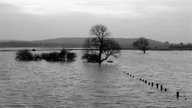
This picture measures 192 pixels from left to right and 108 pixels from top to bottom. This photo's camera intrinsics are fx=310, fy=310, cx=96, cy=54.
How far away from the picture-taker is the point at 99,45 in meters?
93.8

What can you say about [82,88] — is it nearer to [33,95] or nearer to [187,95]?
[33,95]

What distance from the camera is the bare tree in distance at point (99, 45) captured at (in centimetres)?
9281

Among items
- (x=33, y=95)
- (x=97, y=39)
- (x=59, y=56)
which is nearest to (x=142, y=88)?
(x=33, y=95)

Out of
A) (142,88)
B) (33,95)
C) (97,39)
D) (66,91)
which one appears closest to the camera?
(33,95)

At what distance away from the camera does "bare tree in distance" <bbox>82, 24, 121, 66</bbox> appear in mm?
92812

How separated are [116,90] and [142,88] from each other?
16.0 ft

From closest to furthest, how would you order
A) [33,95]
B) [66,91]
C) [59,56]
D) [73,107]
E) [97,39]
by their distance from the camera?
[73,107], [33,95], [66,91], [97,39], [59,56]

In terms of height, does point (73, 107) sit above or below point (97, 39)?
below

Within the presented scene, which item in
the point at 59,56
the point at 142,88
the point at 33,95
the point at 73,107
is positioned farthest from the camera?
the point at 59,56

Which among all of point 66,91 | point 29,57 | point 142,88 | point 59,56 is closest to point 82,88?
point 66,91

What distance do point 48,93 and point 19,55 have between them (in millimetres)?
90960

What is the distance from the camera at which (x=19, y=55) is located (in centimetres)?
12681

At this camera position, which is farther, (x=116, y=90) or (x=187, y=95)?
(x=116, y=90)

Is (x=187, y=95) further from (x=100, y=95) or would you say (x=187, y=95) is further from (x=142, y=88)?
(x=100, y=95)
